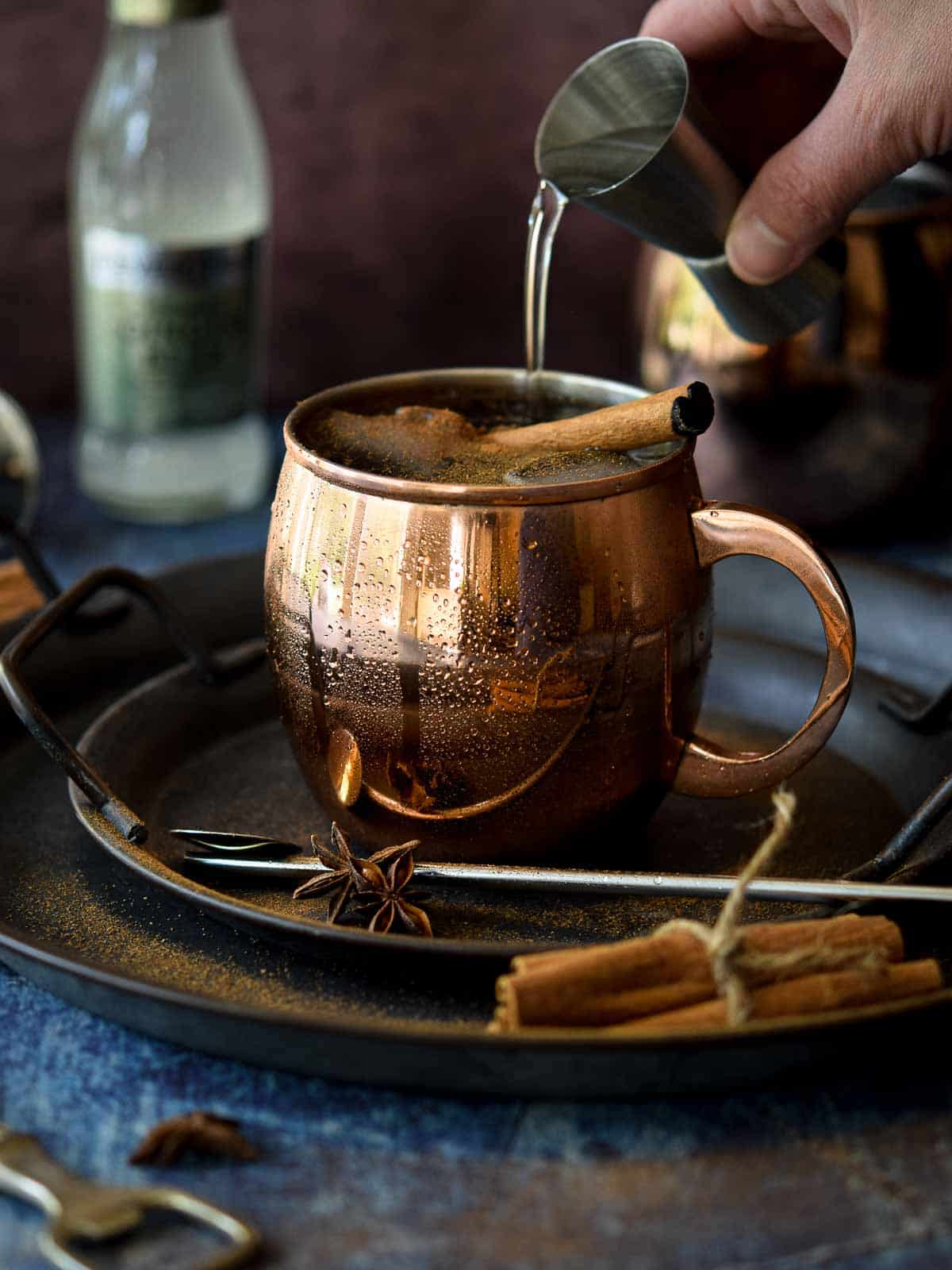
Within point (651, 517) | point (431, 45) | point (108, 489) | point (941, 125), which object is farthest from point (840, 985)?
point (431, 45)

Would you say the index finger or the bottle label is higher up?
the index finger

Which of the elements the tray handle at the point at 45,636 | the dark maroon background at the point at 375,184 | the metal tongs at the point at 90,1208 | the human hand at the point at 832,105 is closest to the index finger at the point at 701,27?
the human hand at the point at 832,105

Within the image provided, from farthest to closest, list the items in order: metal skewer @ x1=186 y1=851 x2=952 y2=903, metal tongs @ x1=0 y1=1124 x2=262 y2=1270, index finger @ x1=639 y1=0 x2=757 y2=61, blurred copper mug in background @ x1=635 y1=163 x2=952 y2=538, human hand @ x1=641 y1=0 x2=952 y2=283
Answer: blurred copper mug in background @ x1=635 y1=163 x2=952 y2=538 → index finger @ x1=639 y1=0 x2=757 y2=61 → human hand @ x1=641 y1=0 x2=952 y2=283 → metal skewer @ x1=186 y1=851 x2=952 y2=903 → metal tongs @ x1=0 y1=1124 x2=262 y2=1270

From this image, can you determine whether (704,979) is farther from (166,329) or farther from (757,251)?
(166,329)

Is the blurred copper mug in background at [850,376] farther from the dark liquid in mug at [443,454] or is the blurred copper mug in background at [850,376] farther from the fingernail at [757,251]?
the dark liquid in mug at [443,454]

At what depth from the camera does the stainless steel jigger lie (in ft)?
2.31

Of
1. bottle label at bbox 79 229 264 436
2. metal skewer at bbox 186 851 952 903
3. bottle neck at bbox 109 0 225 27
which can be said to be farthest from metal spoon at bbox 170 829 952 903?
bottle neck at bbox 109 0 225 27

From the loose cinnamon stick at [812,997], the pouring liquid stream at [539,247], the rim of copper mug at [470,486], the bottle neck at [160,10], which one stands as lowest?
the loose cinnamon stick at [812,997]

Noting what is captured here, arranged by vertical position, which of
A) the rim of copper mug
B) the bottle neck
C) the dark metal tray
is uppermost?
the bottle neck

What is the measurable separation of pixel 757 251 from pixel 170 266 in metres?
0.52

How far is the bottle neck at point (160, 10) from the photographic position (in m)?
1.10

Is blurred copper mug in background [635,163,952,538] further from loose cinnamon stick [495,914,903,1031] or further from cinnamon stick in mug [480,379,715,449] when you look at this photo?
loose cinnamon stick [495,914,903,1031]

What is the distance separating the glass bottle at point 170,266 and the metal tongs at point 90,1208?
78 centimetres

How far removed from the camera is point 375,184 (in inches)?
56.1
